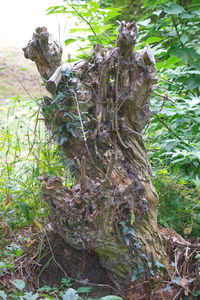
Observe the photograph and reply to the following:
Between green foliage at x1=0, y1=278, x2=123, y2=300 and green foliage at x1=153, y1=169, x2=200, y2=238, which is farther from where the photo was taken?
green foliage at x1=153, y1=169, x2=200, y2=238

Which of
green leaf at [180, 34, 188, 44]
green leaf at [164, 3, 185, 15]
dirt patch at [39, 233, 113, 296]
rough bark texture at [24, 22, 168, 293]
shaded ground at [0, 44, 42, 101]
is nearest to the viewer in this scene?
rough bark texture at [24, 22, 168, 293]

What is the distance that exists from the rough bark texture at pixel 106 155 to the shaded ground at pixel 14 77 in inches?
264

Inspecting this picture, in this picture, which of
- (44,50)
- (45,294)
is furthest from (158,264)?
(44,50)

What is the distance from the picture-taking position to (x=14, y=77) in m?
10.2

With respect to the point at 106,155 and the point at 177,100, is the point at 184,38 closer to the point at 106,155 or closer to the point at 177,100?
the point at 177,100

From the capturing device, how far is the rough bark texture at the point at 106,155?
2.23 m

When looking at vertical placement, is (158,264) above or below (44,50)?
below

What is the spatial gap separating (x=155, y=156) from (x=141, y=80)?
4.23ft

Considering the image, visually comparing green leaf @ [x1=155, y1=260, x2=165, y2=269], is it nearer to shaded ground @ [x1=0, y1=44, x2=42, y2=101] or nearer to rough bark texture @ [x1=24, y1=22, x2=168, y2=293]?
rough bark texture @ [x1=24, y1=22, x2=168, y2=293]

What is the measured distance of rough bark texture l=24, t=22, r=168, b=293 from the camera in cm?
223

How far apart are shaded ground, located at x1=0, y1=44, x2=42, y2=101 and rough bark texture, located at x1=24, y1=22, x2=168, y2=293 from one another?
671cm

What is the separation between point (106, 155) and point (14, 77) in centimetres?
849

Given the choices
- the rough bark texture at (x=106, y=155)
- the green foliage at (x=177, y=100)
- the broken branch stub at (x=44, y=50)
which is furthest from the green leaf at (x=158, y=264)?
the broken branch stub at (x=44, y=50)

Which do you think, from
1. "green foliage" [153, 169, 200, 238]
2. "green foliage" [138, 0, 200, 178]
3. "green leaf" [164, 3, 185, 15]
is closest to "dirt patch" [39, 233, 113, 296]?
"green foliage" [153, 169, 200, 238]
